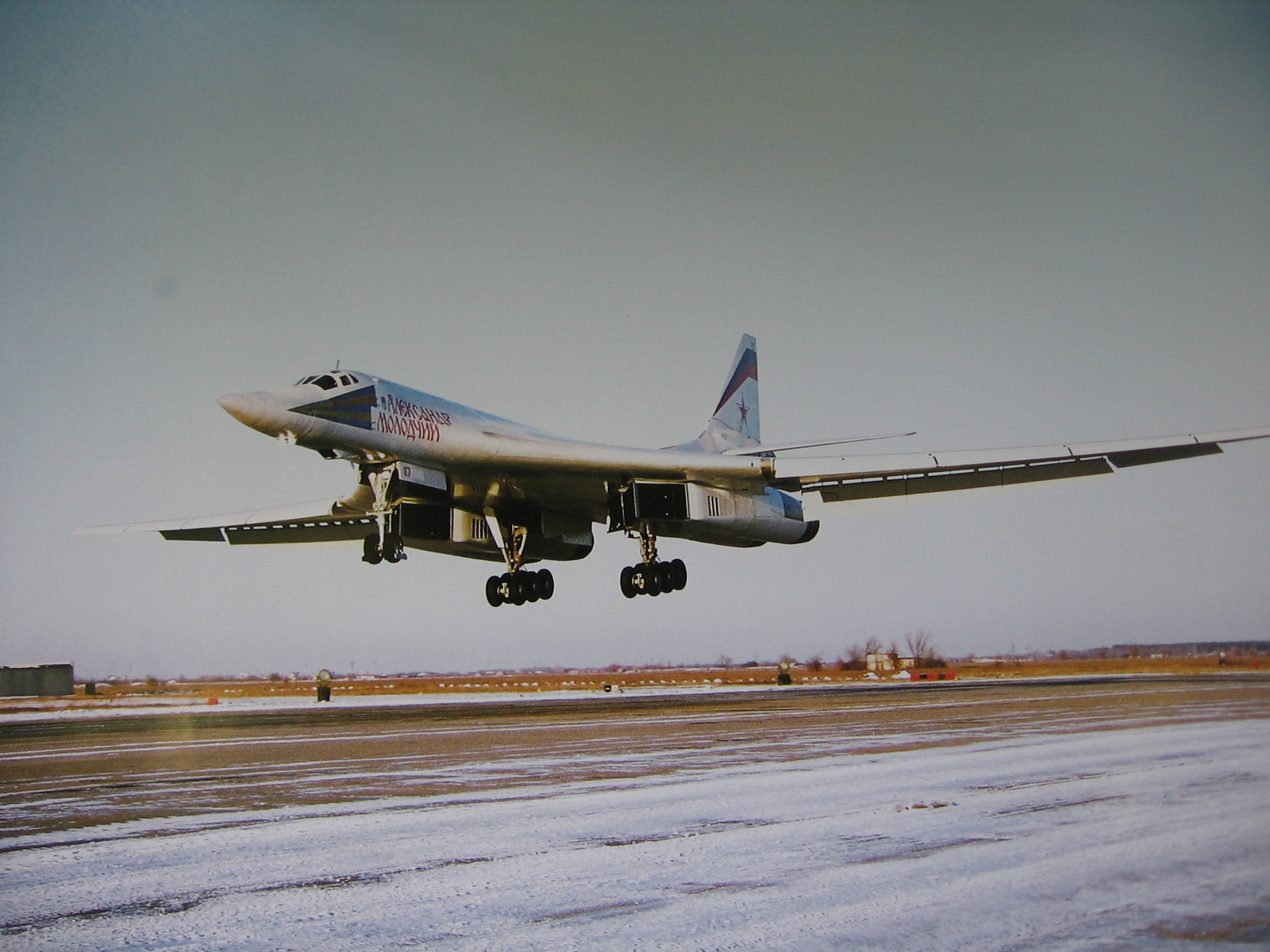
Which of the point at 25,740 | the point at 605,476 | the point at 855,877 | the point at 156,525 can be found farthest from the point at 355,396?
the point at 855,877

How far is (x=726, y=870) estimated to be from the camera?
5594 mm

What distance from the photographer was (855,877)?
5258 mm

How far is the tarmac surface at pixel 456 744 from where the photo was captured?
8.42 metres

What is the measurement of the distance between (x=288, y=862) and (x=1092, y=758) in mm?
6443

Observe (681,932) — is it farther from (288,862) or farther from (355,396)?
(355,396)

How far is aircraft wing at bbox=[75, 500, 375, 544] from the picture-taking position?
27.9 meters

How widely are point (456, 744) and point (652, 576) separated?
11.9 metres

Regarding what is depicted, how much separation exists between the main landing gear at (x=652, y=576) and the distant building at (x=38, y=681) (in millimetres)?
26667

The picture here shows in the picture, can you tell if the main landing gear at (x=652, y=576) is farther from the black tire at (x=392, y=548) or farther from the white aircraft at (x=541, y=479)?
the black tire at (x=392, y=548)

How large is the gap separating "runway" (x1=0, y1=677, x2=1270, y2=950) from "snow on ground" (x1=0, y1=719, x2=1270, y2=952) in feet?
0.07

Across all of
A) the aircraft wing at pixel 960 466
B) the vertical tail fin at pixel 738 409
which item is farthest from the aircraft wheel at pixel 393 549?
the vertical tail fin at pixel 738 409

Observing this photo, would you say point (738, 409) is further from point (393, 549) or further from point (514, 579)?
point (393, 549)

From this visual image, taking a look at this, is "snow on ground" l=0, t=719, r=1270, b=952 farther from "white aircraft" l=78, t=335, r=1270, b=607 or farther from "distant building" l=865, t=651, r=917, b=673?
"distant building" l=865, t=651, r=917, b=673

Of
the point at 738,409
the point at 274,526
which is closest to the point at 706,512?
the point at 738,409
